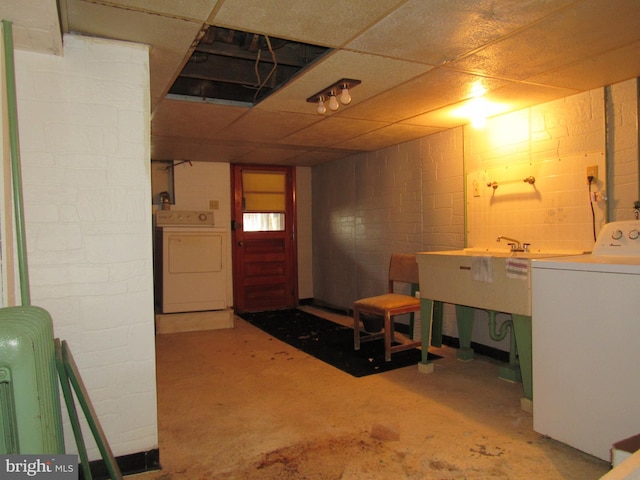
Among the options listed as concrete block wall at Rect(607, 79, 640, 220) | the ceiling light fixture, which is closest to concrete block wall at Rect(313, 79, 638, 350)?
concrete block wall at Rect(607, 79, 640, 220)

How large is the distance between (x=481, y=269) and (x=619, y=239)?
2.51 feet

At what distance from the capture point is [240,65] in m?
2.98

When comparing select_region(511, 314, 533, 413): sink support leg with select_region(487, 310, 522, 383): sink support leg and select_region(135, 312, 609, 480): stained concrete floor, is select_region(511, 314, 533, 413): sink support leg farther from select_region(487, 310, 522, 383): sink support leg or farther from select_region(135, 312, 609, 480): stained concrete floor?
select_region(487, 310, 522, 383): sink support leg

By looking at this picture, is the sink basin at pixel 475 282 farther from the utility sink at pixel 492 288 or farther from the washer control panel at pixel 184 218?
the washer control panel at pixel 184 218

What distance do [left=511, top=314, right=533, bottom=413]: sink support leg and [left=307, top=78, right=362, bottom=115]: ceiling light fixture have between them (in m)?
1.69

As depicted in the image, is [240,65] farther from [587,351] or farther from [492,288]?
[587,351]

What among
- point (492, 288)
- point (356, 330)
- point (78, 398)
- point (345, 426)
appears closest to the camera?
point (78, 398)

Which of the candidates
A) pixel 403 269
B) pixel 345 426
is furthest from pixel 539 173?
pixel 345 426

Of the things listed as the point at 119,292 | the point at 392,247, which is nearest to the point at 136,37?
the point at 119,292

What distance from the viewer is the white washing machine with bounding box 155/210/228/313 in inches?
189

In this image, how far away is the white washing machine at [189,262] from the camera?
15.8 feet

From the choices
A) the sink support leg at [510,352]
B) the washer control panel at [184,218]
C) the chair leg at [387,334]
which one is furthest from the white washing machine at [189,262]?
the sink support leg at [510,352]

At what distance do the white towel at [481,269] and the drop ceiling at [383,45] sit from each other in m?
1.11

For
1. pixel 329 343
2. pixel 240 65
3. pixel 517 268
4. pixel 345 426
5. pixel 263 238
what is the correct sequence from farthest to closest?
pixel 263 238, pixel 329 343, pixel 240 65, pixel 517 268, pixel 345 426
